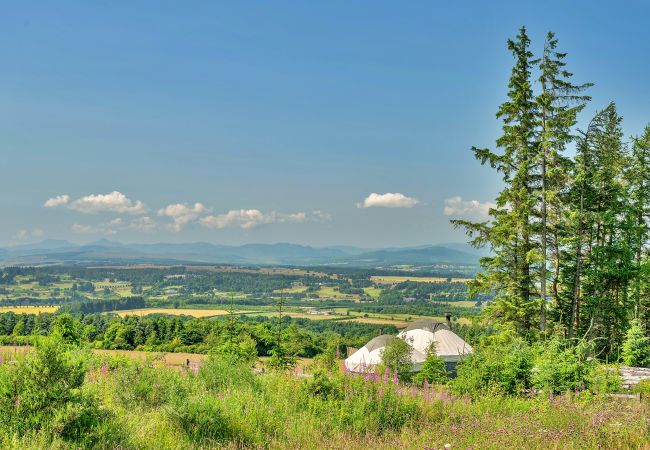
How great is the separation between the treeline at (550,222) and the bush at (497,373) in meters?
9.78

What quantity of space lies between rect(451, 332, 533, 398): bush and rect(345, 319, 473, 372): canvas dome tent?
11.0 metres

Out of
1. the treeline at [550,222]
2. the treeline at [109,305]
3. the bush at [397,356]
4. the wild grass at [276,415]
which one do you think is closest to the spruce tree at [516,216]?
the treeline at [550,222]

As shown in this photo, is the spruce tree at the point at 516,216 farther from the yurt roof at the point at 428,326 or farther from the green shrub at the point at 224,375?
the green shrub at the point at 224,375

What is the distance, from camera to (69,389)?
6090 millimetres

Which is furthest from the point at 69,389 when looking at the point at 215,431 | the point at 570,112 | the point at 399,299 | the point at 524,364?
the point at 399,299

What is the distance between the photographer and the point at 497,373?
10844 millimetres

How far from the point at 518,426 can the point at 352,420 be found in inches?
87.1

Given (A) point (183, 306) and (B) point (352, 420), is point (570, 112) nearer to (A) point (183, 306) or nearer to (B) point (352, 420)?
(B) point (352, 420)

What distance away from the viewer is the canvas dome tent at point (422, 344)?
22516 mm

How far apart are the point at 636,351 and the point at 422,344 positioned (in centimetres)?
879

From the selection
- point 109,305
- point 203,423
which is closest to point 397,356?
point 203,423

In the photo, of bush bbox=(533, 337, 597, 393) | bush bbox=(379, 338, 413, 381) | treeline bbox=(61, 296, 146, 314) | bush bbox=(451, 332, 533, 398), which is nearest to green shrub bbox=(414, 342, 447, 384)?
bush bbox=(379, 338, 413, 381)

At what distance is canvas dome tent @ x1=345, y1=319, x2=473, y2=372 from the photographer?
22516 mm

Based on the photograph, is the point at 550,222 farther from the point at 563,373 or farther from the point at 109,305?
the point at 109,305
